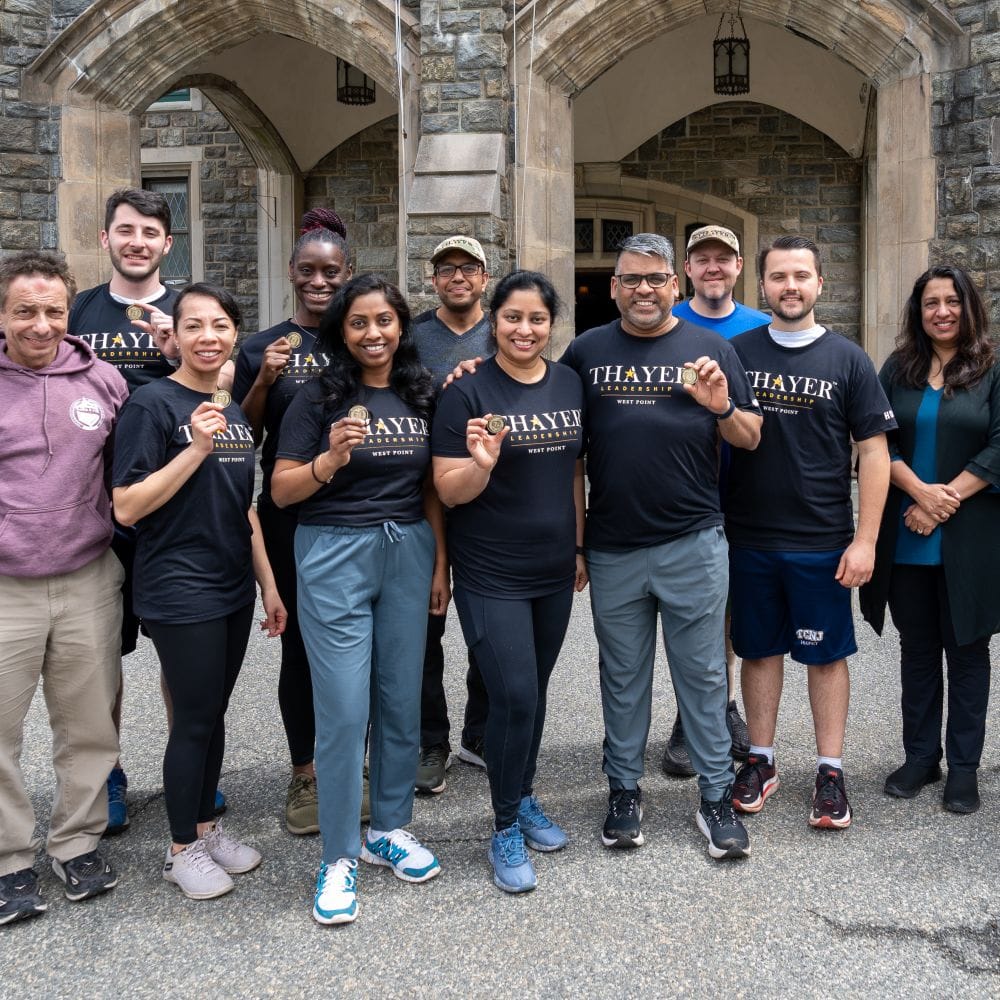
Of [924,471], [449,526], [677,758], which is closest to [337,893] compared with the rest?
[449,526]

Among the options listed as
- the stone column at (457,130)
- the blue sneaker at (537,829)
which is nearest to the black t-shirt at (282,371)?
the blue sneaker at (537,829)

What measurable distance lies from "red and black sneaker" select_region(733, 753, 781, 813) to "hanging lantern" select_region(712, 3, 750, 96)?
867 cm

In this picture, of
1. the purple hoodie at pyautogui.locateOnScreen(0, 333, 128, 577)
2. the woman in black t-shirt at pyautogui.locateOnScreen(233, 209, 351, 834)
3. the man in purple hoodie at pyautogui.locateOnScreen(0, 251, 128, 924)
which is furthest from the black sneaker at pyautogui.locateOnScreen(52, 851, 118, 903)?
the purple hoodie at pyautogui.locateOnScreen(0, 333, 128, 577)

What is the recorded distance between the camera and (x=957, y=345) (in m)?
3.68

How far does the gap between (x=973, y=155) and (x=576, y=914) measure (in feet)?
22.2

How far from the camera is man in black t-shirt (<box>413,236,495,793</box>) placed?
144 inches

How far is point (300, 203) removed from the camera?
13070 millimetres

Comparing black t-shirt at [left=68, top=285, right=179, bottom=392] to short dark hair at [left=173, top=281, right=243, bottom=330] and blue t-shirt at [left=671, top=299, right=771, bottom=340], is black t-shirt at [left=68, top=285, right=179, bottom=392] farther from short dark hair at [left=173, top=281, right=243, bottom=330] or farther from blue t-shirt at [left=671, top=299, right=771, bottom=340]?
blue t-shirt at [left=671, top=299, right=771, bottom=340]

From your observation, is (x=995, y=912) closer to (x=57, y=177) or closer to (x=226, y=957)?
(x=226, y=957)

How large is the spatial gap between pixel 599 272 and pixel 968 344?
10.3m

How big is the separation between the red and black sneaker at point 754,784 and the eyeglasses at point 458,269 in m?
1.91

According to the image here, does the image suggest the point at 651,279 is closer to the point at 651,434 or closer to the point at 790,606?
the point at 651,434

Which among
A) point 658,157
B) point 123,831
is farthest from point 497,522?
point 658,157

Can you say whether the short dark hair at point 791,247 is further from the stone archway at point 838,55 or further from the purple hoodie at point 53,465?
the stone archway at point 838,55
